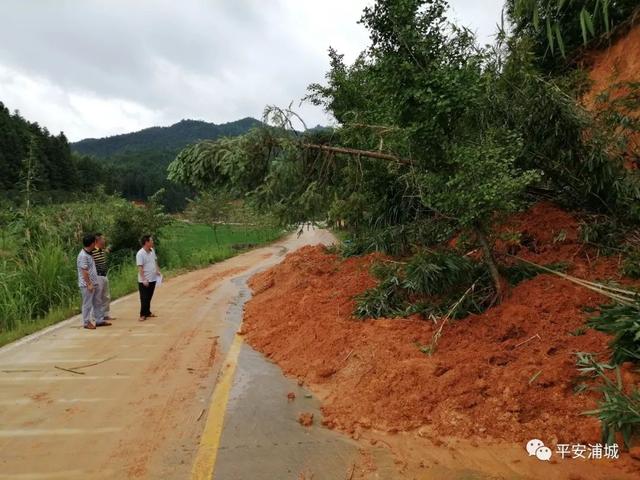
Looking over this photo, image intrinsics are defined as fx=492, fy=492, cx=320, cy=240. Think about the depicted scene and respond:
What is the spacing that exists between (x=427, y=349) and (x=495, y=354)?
716 millimetres

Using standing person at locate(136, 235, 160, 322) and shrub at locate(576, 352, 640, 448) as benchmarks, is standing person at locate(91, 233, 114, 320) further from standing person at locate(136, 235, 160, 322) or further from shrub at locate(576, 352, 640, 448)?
shrub at locate(576, 352, 640, 448)

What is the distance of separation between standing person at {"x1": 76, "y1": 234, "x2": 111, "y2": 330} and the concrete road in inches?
27.9

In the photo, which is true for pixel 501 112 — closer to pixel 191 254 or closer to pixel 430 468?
pixel 430 468

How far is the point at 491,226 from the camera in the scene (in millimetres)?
A: 6332

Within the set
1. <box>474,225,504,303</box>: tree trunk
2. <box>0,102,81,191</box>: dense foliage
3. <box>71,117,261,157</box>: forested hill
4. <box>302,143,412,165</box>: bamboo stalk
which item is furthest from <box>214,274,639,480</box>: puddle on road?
<box>71,117,261,157</box>: forested hill

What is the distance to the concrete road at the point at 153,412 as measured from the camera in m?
3.51

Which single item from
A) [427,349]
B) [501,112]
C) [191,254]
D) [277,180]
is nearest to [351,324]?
[427,349]

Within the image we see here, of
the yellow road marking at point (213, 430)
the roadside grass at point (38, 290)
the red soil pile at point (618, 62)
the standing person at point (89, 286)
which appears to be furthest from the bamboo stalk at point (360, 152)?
the red soil pile at point (618, 62)

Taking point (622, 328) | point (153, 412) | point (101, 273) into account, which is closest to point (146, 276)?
point (101, 273)

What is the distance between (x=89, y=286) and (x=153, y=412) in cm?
460

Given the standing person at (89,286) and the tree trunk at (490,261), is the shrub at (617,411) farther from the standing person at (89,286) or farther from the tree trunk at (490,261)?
the standing person at (89,286)

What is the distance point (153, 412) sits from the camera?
4.47 metres

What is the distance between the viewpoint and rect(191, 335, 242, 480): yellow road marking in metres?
3.42

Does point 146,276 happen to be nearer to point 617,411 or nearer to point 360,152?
point 360,152
